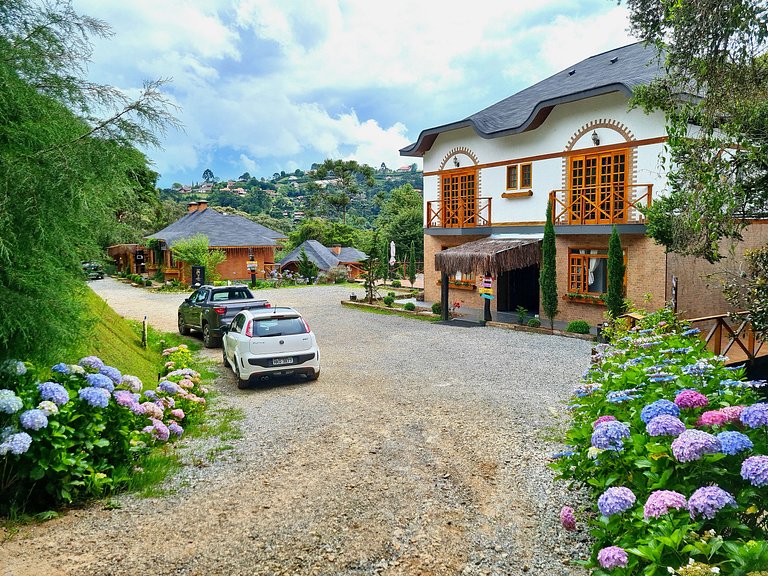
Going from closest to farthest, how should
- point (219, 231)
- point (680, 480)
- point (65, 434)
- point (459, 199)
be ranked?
point (680, 480), point (65, 434), point (459, 199), point (219, 231)

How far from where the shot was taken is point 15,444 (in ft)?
16.2

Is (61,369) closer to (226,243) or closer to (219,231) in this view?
(226,243)

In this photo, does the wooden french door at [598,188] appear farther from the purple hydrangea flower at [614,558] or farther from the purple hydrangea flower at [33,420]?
the purple hydrangea flower at [33,420]

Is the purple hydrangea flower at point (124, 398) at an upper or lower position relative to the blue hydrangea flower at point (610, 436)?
lower

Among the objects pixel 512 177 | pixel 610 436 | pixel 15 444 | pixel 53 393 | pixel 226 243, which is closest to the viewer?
pixel 610 436

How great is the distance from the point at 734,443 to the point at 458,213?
19362 mm

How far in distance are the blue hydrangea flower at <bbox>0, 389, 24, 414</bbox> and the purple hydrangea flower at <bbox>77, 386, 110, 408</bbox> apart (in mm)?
594

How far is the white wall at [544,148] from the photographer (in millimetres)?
16469

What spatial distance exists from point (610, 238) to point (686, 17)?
10787 mm

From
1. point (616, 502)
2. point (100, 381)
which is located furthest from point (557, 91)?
point (616, 502)

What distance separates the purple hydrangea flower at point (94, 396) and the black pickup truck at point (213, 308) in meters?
8.95

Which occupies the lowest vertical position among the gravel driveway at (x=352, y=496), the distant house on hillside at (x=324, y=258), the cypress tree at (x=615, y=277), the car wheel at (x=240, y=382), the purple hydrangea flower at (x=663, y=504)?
the gravel driveway at (x=352, y=496)

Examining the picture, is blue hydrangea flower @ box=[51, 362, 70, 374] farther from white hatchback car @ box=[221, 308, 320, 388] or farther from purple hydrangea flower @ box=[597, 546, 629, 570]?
purple hydrangea flower @ box=[597, 546, 629, 570]

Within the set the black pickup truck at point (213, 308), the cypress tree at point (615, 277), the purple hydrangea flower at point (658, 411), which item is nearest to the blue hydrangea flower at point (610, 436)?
the purple hydrangea flower at point (658, 411)
